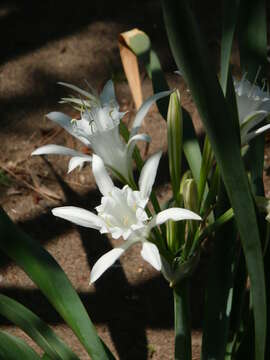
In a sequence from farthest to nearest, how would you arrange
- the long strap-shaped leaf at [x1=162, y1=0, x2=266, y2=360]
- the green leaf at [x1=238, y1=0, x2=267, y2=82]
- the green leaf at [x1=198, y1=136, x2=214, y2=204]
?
the green leaf at [x1=238, y1=0, x2=267, y2=82] → the green leaf at [x1=198, y1=136, x2=214, y2=204] → the long strap-shaped leaf at [x1=162, y1=0, x2=266, y2=360]

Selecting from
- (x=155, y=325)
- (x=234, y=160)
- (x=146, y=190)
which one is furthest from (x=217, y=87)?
(x=155, y=325)

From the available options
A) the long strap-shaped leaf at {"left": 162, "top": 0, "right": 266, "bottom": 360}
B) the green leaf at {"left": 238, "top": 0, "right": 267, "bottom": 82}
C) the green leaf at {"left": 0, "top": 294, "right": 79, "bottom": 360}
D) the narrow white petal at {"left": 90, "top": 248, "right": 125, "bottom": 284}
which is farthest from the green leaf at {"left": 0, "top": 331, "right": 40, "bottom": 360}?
the green leaf at {"left": 238, "top": 0, "right": 267, "bottom": 82}

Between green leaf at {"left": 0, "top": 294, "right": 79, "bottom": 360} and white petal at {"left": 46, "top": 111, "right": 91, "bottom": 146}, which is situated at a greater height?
white petal at {"left": 46, "top": 111, "right": 91, "bottom": 146}

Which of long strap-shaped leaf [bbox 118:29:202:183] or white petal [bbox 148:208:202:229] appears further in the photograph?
long strap-shaped leaf [bbox 118:29:202:183]

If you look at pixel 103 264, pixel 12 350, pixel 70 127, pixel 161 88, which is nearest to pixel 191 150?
pixel 161 88

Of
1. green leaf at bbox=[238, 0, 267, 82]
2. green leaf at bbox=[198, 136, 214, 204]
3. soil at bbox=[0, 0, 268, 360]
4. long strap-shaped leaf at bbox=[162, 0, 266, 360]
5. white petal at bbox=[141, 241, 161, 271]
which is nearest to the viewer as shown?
long strap-shaped leaf at bbox=[162, 0, 266, 360]

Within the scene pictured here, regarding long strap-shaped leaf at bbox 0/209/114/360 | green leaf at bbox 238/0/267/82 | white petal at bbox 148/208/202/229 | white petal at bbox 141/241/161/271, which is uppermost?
green leaf at bbox 238/0/267/82

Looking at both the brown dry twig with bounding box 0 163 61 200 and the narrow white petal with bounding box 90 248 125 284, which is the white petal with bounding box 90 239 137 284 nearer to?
the narrow white petal with bounding box 90 248 125 284

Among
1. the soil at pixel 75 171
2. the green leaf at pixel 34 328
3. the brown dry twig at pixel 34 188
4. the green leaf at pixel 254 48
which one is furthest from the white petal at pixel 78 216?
the brown dry twig at pixel 34 188

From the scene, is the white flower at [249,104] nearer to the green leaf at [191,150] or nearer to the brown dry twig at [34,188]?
the green leaf at [191,150]
